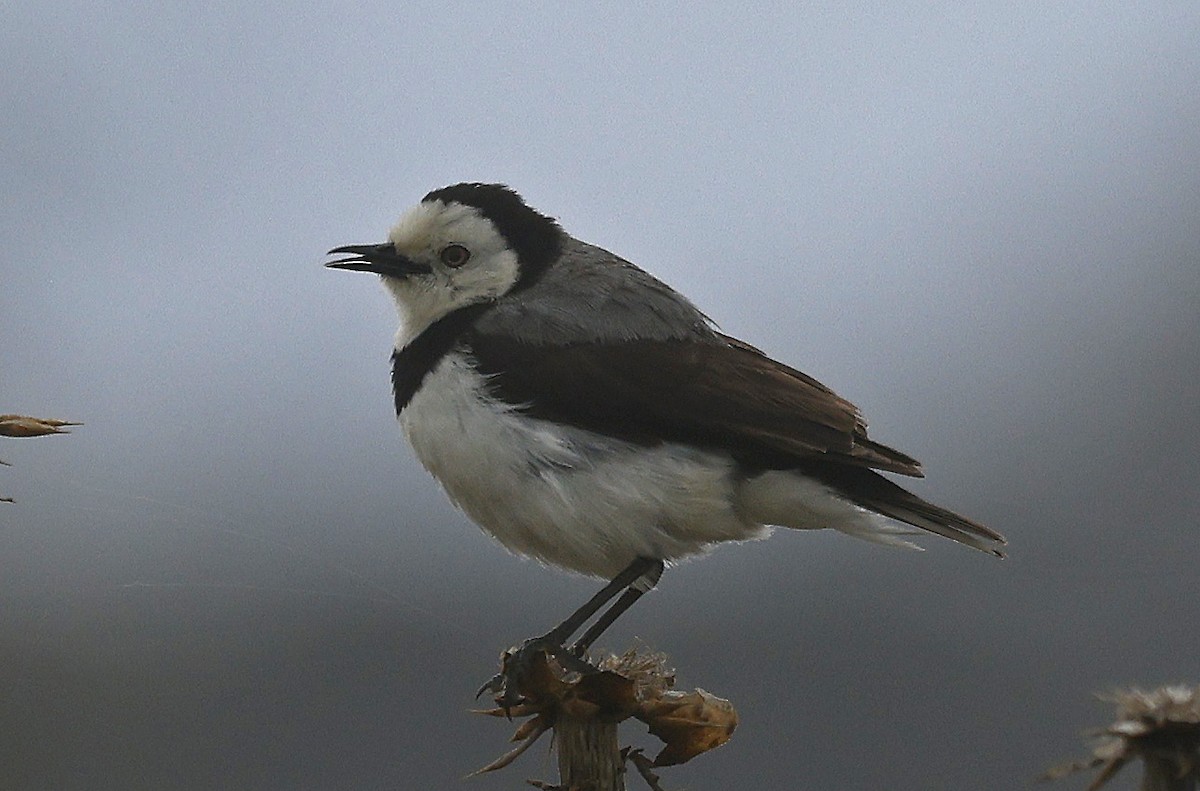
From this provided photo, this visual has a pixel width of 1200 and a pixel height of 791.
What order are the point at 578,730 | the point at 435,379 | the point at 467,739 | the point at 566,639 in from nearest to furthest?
the point at 578,730 → the point at 566,639 → the point at 435,379 → the point at 467,739

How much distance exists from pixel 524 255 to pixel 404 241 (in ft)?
1.44

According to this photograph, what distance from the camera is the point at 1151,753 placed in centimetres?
263

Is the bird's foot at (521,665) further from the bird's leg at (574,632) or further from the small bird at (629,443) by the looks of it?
the small bird at (629,443)

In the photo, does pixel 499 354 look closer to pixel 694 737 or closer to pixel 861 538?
pixel 861 538

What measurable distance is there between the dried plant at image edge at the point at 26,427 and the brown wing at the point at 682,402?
236cm

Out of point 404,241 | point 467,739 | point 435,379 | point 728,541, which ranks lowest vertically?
point 467,739

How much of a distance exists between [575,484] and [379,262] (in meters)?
1.30

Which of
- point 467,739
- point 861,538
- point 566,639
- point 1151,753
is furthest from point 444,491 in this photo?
point 467,739

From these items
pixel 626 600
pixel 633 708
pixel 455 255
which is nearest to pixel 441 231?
pixel 455 255

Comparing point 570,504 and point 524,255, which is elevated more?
point 524,255

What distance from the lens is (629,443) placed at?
485 centimetres

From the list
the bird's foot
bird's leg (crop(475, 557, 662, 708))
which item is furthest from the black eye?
the bird's foot

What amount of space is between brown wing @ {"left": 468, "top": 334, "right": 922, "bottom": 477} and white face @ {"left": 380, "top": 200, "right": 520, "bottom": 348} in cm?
51

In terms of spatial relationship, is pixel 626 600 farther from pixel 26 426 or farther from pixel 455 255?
pixel 26 426
